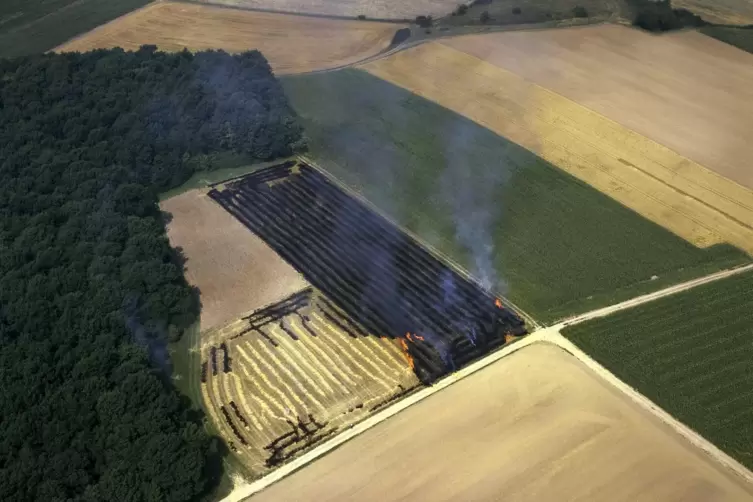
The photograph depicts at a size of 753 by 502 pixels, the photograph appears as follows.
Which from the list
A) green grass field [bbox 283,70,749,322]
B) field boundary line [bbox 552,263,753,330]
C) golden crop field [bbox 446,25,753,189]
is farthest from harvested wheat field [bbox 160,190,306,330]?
golden crop field [bbox 446,25,753,189]

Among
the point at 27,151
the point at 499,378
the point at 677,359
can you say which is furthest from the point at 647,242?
the point at 27,151

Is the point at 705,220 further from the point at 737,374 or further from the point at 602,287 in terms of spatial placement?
the point at 737,374

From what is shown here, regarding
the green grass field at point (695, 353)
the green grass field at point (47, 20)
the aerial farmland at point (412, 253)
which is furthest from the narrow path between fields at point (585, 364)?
the green grass field at point (47, 20)

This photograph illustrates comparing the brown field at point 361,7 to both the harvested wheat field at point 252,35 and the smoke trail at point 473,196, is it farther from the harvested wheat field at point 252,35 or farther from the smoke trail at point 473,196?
the smoke trail at point 473,196

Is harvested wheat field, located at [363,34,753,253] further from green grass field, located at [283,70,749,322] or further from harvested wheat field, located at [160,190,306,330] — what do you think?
harvested wheat field, located at [160,190,306,330]

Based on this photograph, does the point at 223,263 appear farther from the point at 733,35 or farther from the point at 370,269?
the point at 733,35
